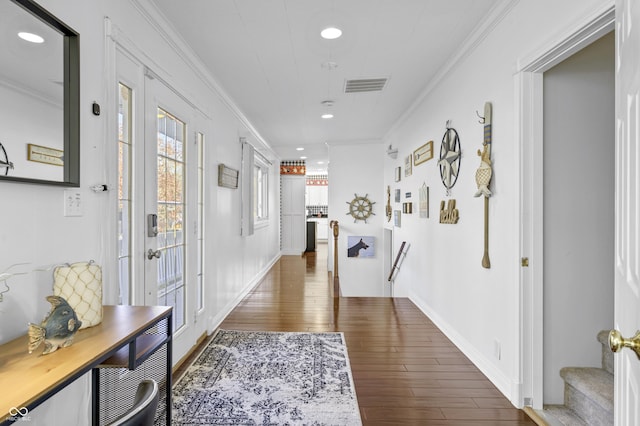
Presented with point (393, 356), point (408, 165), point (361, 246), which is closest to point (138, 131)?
point (393, 356)

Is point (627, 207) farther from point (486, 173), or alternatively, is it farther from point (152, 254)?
point (152, 254)

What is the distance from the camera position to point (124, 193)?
1.98 m

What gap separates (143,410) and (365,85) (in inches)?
134

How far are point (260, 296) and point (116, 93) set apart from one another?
11.2ft

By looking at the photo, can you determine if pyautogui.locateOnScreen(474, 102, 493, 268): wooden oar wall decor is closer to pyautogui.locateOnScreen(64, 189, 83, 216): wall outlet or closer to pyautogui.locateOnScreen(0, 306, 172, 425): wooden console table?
pyautogui.locateOnScreen(0, 306, 172, 425): wooden console table

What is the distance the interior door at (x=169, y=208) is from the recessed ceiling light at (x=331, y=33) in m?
1.22

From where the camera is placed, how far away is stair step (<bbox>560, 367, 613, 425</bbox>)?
1.73m

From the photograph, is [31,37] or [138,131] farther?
[138,131]

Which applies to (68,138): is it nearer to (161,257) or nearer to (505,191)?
(161,257)

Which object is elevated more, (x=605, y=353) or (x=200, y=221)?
(x=200, y=221)

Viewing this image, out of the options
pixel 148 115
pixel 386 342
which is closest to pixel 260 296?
pixel 386 342

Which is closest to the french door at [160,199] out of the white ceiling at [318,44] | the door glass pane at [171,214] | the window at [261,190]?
the door glass pane at [171,214]

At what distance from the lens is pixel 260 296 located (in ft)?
15.4

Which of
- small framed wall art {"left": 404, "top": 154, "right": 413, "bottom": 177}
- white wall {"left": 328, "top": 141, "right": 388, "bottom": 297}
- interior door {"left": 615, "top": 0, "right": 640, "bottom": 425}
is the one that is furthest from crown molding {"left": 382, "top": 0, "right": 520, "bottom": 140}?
white wall {"left": 328, "top": 141, "right": 388, "bottom": 297}
